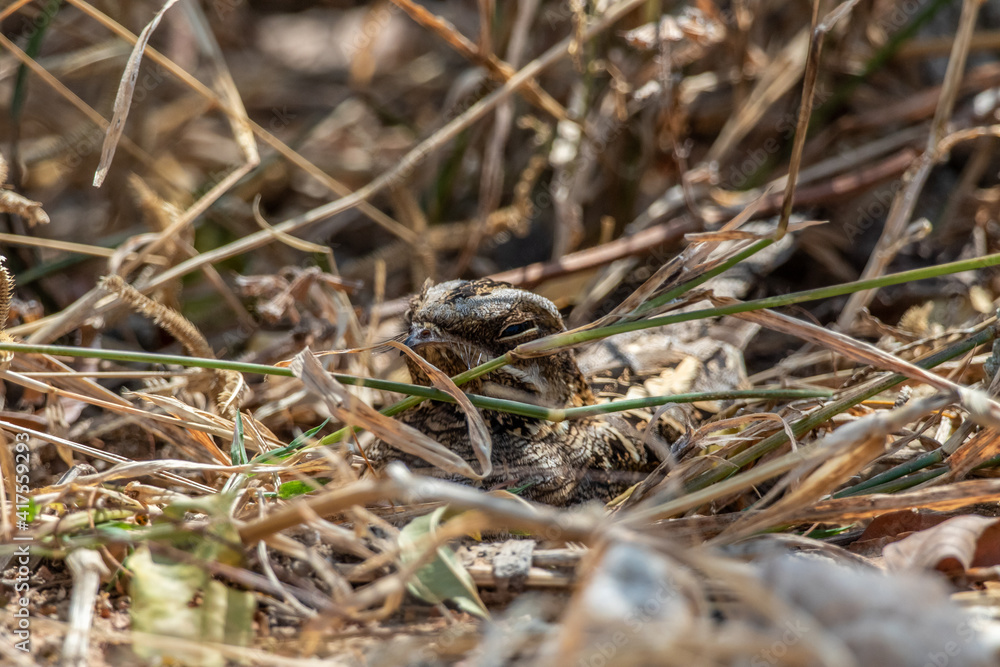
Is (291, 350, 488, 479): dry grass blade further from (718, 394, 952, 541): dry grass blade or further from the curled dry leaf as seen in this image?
the curled dry leaf

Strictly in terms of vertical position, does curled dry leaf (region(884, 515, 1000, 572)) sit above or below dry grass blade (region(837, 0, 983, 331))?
below

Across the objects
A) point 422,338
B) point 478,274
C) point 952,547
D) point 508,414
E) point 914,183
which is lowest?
point 952,547

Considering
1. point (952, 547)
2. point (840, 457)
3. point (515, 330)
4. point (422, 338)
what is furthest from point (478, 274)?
point (952, 547)

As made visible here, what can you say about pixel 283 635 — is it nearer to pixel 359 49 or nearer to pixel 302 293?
pixel 302 293

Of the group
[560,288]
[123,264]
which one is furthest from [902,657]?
[123,264]

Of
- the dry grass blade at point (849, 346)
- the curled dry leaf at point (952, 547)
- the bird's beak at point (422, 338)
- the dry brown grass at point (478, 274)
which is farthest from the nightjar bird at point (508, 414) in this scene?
the curled dry leaf at point (952, 547)

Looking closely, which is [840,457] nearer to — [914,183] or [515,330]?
[515,330]

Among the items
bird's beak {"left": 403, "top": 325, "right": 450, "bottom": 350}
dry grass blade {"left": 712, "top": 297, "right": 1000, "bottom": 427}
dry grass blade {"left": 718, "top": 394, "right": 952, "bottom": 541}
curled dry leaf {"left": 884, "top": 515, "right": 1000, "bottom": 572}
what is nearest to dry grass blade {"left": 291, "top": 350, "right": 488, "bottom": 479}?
bird's beak {"left": 403, "top": 325, "right": 450, "bottom": 350}
